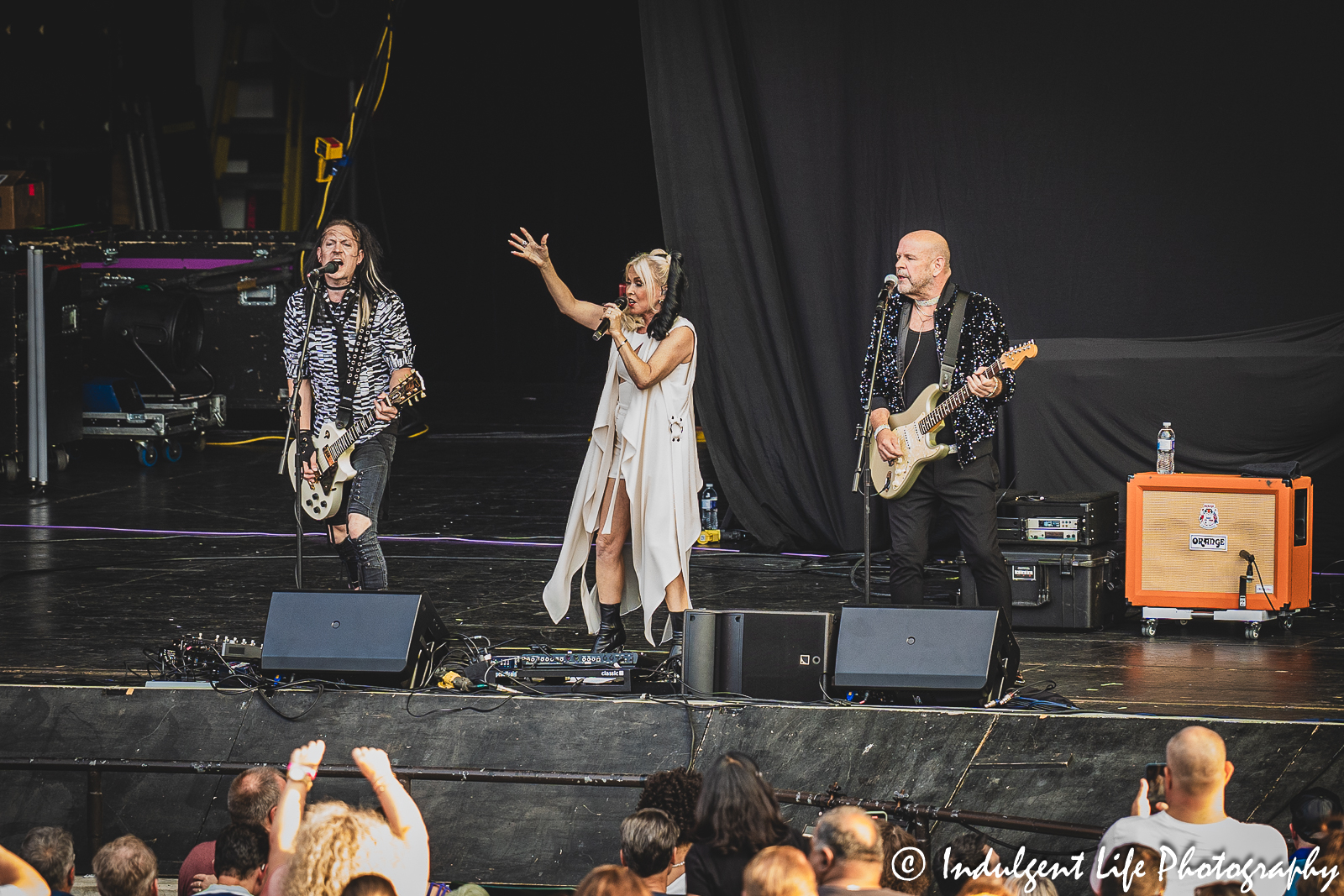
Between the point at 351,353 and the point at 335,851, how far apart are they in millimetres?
3080

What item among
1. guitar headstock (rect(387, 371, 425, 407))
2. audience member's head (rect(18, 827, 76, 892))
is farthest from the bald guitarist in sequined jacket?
audience member's head (rect(18, 827, 76, 892))

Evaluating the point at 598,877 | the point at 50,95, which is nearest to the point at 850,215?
the point at 598,877

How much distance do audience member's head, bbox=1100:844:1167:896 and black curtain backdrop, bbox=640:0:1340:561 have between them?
4.90 m

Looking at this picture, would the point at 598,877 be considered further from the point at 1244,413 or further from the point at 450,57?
the point at 450,57

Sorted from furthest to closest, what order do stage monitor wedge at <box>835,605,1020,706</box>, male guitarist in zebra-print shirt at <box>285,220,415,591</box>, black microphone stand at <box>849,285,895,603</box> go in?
1. male guitarist in zebra-print shirt at <box>285,220,415,591</box>
2. black microphone stand at <box>849,285,895,603</box>
3. stage monitor wedge at <box>835,605,1020,706</box>

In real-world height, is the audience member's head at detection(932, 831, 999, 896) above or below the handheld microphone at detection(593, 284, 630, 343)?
below

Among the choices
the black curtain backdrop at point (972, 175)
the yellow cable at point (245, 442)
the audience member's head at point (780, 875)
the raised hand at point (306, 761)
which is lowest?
the audience member's head at point (780, 875)

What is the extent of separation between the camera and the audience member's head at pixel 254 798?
403 cm

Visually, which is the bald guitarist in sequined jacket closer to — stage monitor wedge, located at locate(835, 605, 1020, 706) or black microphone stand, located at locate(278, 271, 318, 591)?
stage monitor wedge, located at locate(835, 605, 1020, 706)

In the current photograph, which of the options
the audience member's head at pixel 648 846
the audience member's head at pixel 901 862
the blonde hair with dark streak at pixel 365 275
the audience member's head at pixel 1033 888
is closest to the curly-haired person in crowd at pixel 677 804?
the audience member's head at pixel 648 846

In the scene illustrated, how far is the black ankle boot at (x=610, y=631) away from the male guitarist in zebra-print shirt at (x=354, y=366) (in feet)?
3.02

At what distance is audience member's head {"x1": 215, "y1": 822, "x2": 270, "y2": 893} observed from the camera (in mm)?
3783

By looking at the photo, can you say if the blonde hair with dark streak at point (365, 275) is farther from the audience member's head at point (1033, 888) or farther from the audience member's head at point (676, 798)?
the audience member's head at point (1033, 888)

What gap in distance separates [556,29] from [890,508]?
36.9ft
